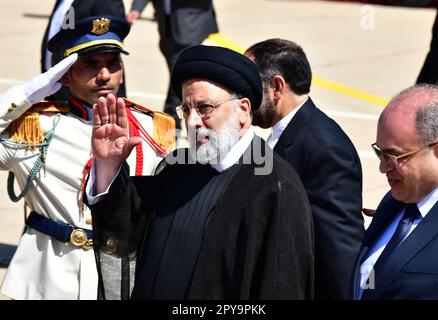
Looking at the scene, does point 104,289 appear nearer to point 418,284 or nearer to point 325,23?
point 418,284

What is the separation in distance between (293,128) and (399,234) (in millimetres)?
1191

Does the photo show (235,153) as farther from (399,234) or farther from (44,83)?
(44,83)

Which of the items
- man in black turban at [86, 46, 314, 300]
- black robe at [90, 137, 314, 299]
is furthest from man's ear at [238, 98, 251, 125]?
black robe at [90, 137, 314, 299]

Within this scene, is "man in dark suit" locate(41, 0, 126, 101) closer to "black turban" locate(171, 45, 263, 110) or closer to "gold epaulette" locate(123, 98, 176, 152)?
"gold epaulette" locate(123, 98, 176, 152)

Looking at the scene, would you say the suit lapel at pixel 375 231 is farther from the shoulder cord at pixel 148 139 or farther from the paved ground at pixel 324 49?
the paved ground at pixel 324 49

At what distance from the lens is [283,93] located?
17.7 ft

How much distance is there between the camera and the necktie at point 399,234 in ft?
13.4

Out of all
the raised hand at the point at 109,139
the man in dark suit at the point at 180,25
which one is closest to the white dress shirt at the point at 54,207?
the raised hand at the point at 109,139

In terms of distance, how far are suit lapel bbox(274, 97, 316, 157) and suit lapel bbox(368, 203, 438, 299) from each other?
123 cm

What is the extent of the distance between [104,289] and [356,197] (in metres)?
1.28

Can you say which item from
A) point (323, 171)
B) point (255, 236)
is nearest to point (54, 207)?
point (323, 171)

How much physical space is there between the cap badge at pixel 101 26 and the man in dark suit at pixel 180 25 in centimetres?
416

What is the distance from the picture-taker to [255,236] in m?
4.07
